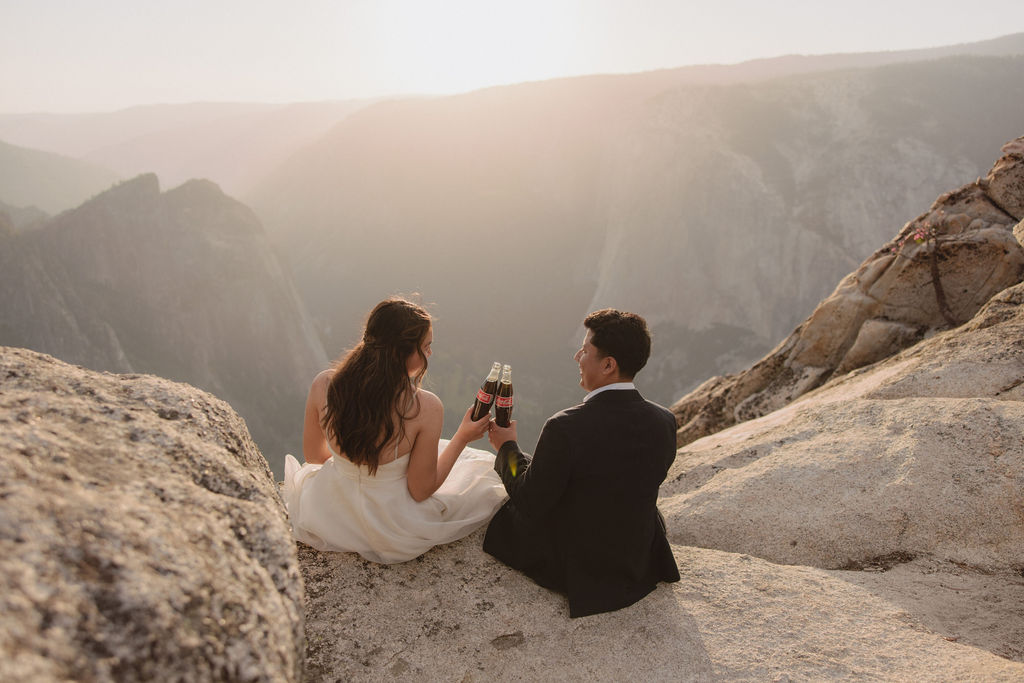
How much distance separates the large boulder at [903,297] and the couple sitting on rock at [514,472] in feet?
19.5

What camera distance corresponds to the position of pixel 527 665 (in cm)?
290

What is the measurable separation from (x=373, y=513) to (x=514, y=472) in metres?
0.87

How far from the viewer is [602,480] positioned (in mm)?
3111

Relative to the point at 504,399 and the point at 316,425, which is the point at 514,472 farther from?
the point at 316,425

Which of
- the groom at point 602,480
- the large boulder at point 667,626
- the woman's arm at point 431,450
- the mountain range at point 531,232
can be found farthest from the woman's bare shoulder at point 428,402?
the mountain range at point 531,232

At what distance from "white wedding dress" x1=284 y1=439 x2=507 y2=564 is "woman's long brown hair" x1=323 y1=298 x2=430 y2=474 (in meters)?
0.28

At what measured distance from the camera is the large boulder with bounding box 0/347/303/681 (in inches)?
47.8

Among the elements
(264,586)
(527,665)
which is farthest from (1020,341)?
(264,586)

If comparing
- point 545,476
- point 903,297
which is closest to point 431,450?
point 545,476

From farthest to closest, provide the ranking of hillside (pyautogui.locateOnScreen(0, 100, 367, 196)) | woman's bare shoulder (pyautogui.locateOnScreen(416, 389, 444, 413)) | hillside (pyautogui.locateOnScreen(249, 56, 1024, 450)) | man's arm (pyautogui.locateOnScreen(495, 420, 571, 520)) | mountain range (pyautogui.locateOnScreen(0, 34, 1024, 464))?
hillside (pyautogui.locateOnScreen(0, 100, 367, 196)) → hillside (pyautogui.locateOnScreen(249, 56, 1024, 450)) → mountain range (pyautogui.locateOnScreen(0, 34, 1024, 464)) → woman's bare shoulder (pyautogui.locateOnScreen(416, 389, 444, 413)) → man's arm (pyautogui.locateOnScreen(495, 420, 571, 520))

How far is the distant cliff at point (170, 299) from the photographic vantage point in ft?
75.1

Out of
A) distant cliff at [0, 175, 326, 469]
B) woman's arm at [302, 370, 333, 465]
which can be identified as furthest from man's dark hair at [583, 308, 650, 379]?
distant cliff at [0, 175, 326, 469]

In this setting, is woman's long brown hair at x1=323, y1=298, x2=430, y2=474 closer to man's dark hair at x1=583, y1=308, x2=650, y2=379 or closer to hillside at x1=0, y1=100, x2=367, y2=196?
man's dark hair at x1=583, y1=308, x2=650, y2=379

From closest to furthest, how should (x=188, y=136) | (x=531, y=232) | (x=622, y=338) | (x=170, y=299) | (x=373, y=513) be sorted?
(x=622, y=338)
(x=373, y=513)
(x=170, y=299)
(x=531, y=232)
(x=188, y=136)
